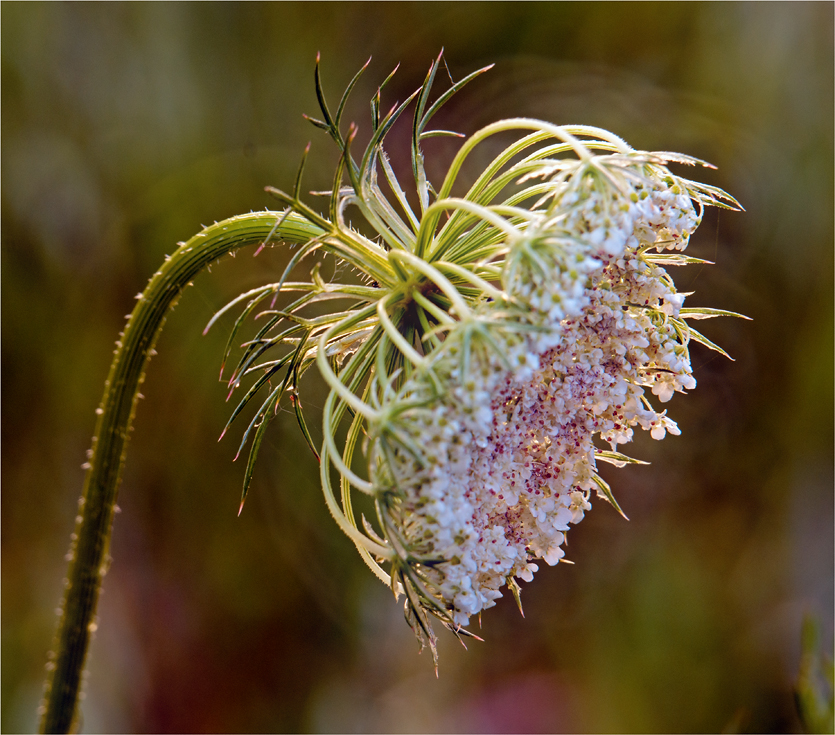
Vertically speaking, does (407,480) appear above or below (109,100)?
below

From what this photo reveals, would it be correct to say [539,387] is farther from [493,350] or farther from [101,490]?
[101,490]

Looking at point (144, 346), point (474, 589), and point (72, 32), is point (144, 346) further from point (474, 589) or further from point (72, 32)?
point (72, 32)

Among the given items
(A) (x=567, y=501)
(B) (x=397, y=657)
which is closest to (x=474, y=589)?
(A) (x=567, y=501)

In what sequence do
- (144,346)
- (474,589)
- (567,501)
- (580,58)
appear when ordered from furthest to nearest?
(580,58), (144,346), (567,501), (474,589)

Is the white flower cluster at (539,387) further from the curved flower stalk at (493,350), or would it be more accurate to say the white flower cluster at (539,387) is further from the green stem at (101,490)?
the green stem at (101,490)

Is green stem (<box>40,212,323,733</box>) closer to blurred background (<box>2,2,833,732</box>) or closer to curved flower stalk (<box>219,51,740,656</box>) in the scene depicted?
curved flower stalk (<box>219,51,740,656</box>)

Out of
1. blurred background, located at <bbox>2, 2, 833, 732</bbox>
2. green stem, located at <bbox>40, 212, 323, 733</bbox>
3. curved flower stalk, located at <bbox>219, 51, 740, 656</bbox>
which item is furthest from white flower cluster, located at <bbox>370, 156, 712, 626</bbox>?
blurred background, located at <bbox>2, 2, 833, 732</bbox>
